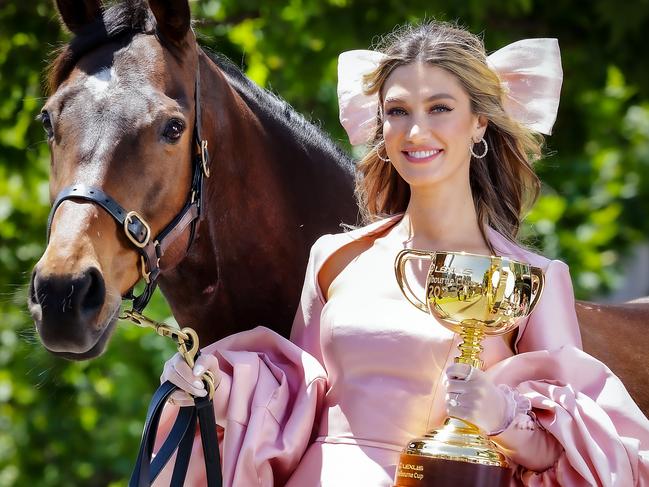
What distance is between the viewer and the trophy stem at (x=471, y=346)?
2684mm

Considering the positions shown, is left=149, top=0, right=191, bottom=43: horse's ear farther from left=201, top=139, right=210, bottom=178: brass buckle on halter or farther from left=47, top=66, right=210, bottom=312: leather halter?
left=201, top=139, right=210, bottom=178: brass buckle on halter

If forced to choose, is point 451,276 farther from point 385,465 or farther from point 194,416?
point 194,416

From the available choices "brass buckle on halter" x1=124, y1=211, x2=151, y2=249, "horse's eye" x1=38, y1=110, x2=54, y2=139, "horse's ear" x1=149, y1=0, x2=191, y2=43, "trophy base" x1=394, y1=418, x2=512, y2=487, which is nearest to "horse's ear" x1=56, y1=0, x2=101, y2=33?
"horse's ear" x1=149, y1=0, x2=191, y2=43

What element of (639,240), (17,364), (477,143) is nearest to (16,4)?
(17,364)

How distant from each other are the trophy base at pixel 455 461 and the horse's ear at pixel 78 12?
5.23 ft

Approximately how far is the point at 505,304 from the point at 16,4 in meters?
4.14

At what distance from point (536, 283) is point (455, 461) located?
0.47 meters

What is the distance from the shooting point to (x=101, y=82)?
3062 mm

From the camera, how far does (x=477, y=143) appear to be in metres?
3.14

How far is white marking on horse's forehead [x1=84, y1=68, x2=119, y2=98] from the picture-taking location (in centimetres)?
304

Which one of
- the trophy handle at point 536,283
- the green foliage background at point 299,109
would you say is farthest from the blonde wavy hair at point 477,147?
the green foliage background at point 299,109

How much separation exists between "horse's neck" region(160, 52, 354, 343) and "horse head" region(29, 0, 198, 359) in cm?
19

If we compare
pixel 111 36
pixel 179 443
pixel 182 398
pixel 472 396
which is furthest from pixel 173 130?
pixel 472 396

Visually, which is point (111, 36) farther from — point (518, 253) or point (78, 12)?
Result: point (518, 253)
